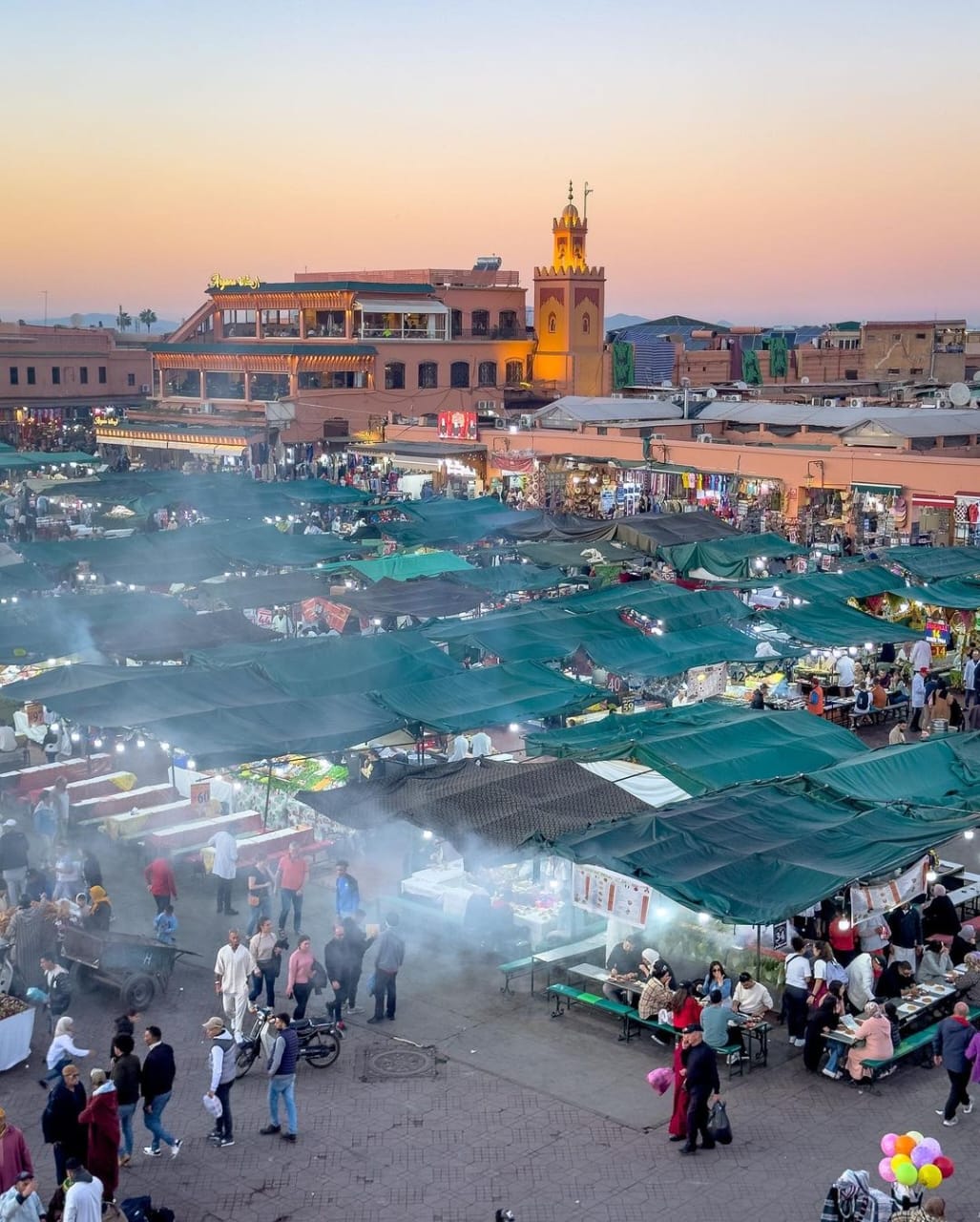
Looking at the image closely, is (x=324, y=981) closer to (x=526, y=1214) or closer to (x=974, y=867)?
(x=526, y=1214)

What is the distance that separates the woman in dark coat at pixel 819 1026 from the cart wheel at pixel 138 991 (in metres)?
5.45

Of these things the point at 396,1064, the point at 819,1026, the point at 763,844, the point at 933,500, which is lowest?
the point at 396,1064

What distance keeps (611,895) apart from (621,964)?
2.00 feet

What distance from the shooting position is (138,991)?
41.3 ft

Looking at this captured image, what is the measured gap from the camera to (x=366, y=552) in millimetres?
30531

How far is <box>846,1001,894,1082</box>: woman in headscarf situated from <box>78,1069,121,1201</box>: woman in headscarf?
17.9 ft

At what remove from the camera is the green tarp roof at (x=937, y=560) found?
27.2 metres

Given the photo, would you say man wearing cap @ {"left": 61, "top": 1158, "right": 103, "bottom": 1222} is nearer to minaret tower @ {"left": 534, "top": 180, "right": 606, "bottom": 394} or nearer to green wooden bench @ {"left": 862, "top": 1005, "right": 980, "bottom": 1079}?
green wooden bench @ {"left": 862, "top": 1005, "right": 980, "bottom": 1079}

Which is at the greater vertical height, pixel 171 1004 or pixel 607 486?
pixel 607 486

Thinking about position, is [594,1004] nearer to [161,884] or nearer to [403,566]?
[161,884]

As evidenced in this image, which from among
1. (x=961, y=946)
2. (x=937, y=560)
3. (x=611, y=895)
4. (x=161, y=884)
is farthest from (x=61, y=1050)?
(x=937, y=560)

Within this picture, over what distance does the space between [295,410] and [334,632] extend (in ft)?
96.3

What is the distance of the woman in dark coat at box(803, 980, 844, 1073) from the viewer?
1152cm

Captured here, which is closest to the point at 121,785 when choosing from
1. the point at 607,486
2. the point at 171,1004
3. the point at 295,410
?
the point at 171,1004
